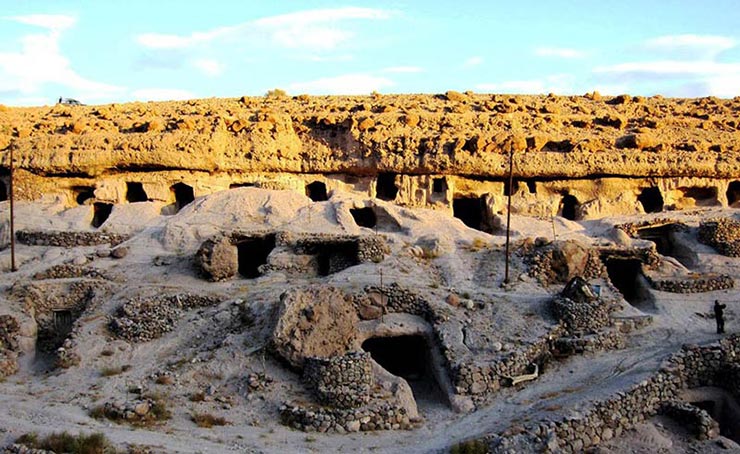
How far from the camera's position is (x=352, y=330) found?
1775 cm

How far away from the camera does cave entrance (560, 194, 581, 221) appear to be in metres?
29.8

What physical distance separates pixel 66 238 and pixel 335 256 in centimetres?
882

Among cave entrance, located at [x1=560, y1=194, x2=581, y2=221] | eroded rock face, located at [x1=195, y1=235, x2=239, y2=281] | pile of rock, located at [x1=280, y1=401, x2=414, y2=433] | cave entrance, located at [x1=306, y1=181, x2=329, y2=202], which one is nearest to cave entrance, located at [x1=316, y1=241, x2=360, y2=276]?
eroded rock face, located at [x1=195, y1=235, x2=239, y2=281]

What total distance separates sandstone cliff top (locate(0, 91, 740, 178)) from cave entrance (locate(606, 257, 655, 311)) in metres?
6.83

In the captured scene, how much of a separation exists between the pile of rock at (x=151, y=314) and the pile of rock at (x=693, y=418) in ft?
36.9

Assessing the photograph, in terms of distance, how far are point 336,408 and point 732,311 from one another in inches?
460

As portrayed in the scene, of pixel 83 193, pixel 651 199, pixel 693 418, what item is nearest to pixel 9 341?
pixel 83 193

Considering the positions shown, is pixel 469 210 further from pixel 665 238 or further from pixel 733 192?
pixel 733 192

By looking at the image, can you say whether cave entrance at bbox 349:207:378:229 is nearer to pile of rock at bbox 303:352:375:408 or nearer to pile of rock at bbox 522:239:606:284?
pile of rock at bbox 522:239:606:284

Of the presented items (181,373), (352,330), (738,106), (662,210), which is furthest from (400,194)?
(738,106)

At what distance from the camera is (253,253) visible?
24.5 meters

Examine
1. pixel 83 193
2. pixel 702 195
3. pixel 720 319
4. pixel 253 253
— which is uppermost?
pixel 702 195

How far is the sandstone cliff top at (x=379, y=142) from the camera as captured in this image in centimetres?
2939

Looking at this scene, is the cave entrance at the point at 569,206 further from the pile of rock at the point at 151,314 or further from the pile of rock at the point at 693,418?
the pile of rock at the point at 151,314
